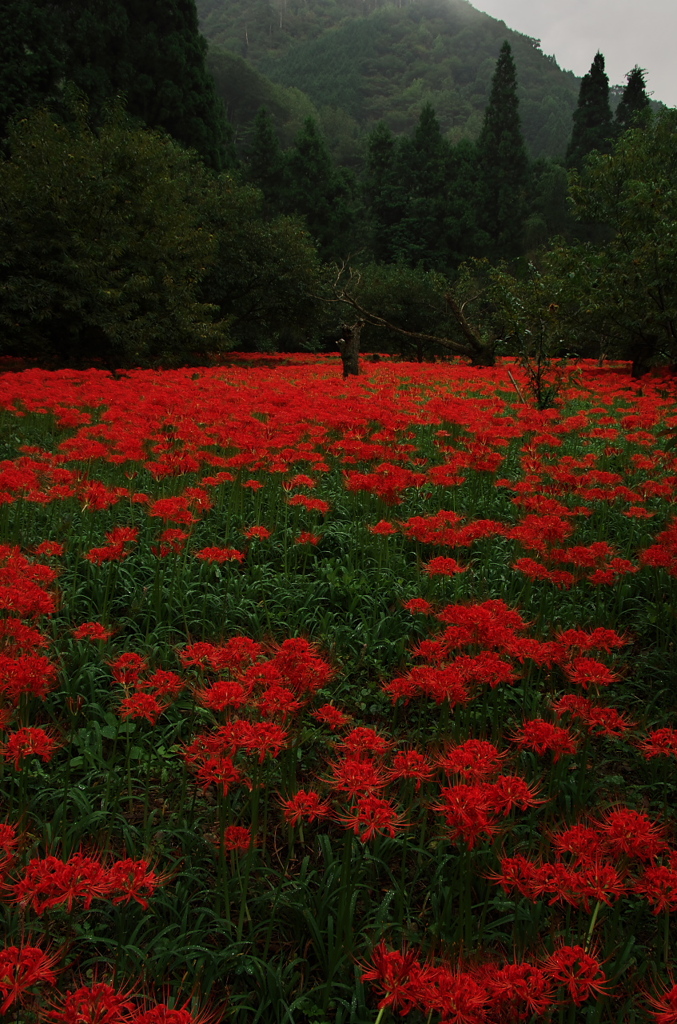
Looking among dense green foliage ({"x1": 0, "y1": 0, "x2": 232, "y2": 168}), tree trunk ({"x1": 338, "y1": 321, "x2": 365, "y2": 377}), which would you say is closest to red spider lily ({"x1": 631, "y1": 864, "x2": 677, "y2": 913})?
tree trunk ({"x1": 338, "y1": 321, "x2": 365, "y2": 377})

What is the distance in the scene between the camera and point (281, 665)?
5.98 ft

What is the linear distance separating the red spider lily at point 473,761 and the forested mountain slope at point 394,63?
81027 mm

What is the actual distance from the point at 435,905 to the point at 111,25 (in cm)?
2879

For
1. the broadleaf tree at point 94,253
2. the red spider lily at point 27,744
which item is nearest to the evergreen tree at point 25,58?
the broadleaf tree at point 94,253

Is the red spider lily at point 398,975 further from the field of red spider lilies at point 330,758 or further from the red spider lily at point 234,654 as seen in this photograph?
the red spider lily at point 234,654

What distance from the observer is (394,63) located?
361 feet

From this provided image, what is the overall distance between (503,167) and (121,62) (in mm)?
28734

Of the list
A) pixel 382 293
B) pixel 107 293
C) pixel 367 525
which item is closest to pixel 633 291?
pixel 367 525

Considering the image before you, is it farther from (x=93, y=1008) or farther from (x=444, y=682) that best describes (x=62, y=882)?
(x=444, y=682)

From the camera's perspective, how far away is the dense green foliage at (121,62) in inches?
751

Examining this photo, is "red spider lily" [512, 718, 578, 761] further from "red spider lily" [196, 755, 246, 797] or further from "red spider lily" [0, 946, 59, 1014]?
"red spider lily" [0, 946, 59, 1014]

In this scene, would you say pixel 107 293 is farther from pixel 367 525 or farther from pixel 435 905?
pixel 435 905

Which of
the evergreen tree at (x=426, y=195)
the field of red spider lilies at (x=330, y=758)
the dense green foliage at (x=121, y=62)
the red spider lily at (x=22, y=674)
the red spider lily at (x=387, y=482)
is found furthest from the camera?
the evergreen tree at (x=426, y=195)

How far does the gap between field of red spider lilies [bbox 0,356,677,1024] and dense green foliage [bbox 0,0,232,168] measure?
20.1 m
